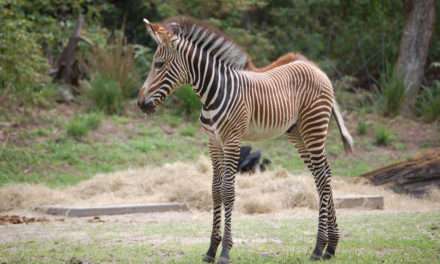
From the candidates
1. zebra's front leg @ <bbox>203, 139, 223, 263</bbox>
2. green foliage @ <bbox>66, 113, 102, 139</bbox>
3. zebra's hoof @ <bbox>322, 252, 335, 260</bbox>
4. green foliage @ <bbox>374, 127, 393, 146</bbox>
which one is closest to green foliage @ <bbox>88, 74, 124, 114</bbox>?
green foliage @ <bbox>66, 113, 102, 139</bbox>

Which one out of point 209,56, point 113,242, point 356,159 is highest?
point 209,56

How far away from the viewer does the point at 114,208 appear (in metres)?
11.2

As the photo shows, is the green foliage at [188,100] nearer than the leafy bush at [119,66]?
Yes

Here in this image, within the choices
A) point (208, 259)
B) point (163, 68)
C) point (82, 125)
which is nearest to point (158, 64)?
point (163, 68)

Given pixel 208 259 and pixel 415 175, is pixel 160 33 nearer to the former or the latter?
pixel 208 259

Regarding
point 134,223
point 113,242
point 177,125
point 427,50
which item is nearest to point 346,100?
point 427,50

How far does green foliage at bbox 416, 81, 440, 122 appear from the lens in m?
18.9

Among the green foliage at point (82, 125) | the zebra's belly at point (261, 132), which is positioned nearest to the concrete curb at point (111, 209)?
the zebra's belly at point (261, 132)

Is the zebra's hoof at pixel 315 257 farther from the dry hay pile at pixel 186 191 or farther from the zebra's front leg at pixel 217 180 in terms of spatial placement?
the dry hay pile at pixel 186 191

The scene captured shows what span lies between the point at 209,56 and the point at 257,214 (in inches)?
169

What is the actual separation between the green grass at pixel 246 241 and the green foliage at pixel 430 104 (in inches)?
351

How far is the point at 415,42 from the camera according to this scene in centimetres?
2003

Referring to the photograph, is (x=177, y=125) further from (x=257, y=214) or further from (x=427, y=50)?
(x=427, y=50)

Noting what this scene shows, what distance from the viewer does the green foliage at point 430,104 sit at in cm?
1894
